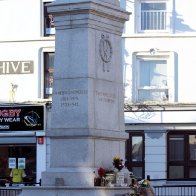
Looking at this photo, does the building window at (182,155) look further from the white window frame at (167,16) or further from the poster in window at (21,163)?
the poster in window at (21,163)

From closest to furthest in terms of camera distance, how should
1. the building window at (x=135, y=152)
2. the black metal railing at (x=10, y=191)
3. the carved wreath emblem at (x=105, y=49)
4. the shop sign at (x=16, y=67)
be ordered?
the carved wreath emblem at (x=105, y=49) → the black metal railing at (x=10, y=191) → the building window at (x=135, y=152) → the shop sign at (x=16, y=67)

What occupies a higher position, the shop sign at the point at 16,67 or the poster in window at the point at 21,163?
the shop sign at the point at 16,67

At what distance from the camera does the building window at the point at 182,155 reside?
139 ft

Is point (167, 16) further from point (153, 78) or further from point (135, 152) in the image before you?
point (135, 152)

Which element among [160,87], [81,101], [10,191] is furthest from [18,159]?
[81,101]

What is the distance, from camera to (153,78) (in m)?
42.3

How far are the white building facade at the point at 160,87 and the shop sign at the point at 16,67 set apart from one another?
409 cm

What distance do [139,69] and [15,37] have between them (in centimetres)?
550

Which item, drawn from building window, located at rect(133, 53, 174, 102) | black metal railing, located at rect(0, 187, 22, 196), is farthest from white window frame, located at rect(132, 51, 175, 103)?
black metal railing, located at rect(0, 187, 22, 196)

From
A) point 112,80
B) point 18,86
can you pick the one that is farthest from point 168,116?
point 112,80

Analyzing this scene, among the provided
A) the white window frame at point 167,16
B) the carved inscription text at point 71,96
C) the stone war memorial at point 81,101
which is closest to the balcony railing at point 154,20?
the white window frame at point 167,16

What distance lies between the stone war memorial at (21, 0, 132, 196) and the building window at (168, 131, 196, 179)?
55.8 feet

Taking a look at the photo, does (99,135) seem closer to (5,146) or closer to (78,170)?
(78,170)

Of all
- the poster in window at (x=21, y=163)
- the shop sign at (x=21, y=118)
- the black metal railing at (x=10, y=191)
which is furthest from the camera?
the poster in window at (x=21, y=163)
